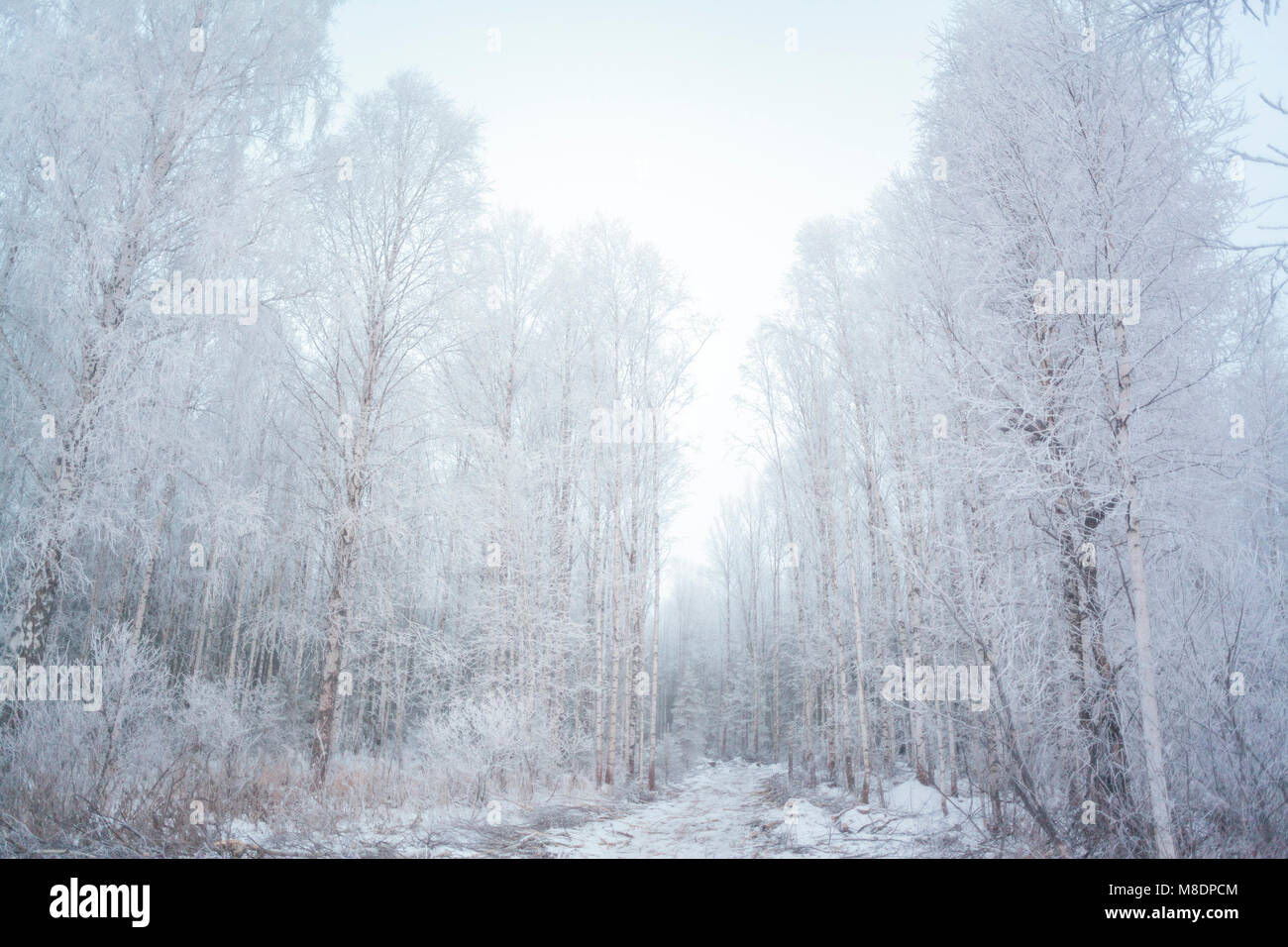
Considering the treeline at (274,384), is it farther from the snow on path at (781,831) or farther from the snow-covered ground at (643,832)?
the snow on path at (781,831)

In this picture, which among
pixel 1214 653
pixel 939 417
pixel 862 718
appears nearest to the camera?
pixel 1214 653

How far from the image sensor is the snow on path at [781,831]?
5516mm

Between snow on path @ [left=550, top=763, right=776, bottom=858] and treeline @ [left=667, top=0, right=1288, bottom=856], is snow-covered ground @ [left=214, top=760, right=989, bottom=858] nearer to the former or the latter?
snow on path @ [left=550, top=763, right=776, bottom=858]

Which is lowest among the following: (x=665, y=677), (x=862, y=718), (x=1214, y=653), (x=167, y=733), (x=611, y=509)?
(x=665, y=677)

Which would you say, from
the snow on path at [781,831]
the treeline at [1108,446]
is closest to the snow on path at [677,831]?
the snow on path at [781,831]

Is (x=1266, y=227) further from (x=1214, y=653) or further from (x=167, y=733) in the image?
(x=167, y=733)

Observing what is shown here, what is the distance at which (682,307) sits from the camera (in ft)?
45.5

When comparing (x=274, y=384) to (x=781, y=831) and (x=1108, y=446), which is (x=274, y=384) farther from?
(x=1108, y=446)

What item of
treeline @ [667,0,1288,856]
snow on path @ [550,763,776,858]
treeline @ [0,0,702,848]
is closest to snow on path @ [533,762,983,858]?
snow on path @ [550,763,776,858]

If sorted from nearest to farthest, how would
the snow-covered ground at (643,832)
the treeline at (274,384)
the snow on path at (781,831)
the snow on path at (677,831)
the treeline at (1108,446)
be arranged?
the treeline at (1108,446) < the snow-covered ground at (643,832) < the snow on path at (781,831) < the treeline at (274,384) < the snow on path at (677,831)
